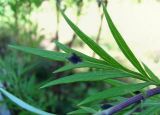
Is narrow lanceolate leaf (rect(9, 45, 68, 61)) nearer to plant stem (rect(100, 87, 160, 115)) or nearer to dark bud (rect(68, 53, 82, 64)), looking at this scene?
dark bud (rect(68, 53, 82, 64))

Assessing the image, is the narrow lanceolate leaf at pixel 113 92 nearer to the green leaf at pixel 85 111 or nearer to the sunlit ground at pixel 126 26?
the green leaf at pixel 85 111

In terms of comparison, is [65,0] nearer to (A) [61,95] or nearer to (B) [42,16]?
(A) [61,95]

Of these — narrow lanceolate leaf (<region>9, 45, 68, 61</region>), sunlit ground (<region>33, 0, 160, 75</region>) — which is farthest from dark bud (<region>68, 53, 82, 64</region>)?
sunlit ground (<region>33, 0, 160, 75</region>)

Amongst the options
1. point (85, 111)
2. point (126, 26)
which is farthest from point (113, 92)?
point (126, 26)

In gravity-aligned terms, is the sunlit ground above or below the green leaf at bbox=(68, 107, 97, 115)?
below

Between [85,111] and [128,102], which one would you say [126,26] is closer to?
[85,111]

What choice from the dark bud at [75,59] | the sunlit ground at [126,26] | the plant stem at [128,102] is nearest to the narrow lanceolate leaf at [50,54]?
the dark bud at [75,59]

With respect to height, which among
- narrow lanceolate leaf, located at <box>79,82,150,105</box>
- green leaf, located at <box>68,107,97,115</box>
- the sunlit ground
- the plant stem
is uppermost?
the plant stem

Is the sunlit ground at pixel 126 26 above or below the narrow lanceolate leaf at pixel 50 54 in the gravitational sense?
below
